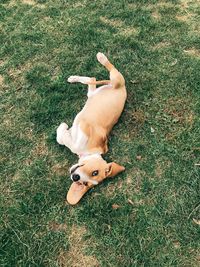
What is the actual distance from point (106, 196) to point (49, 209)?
64 centimetres

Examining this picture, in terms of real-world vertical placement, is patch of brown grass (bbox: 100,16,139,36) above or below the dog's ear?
above

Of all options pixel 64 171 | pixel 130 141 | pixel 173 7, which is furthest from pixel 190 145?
pixel 173 7

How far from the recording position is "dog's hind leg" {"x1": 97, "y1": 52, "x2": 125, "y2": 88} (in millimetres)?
5141

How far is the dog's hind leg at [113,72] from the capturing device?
202 inches

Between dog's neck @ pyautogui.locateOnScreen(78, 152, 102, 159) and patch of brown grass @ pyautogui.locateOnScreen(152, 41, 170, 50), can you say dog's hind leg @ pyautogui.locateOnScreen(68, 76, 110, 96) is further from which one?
patch of brown grass @ pyautogui.locateOnScreen(152, 41, 170, 50)

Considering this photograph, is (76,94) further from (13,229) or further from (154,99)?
(13,229)

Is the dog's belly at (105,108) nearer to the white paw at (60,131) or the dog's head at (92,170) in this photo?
the white paw at (60,131)

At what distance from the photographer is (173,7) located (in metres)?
6.71

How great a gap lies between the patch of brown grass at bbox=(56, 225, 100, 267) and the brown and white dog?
1.21 feet

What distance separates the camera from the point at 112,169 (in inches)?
179

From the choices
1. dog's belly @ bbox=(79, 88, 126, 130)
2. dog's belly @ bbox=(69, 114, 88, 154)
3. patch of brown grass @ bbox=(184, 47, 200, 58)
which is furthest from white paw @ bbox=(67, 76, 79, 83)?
patch of brown grass @ bbox=(184, 47, 200, 58)

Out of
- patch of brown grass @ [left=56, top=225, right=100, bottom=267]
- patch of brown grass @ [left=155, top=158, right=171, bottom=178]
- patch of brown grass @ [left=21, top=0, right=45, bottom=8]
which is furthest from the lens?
patch of brown grass @ [left=21, top=0, right=45, bottom=8]

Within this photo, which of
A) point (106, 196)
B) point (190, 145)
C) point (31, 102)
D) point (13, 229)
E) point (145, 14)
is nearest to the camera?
point (13, 229)

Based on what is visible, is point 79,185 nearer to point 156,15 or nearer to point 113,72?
point 113,72
